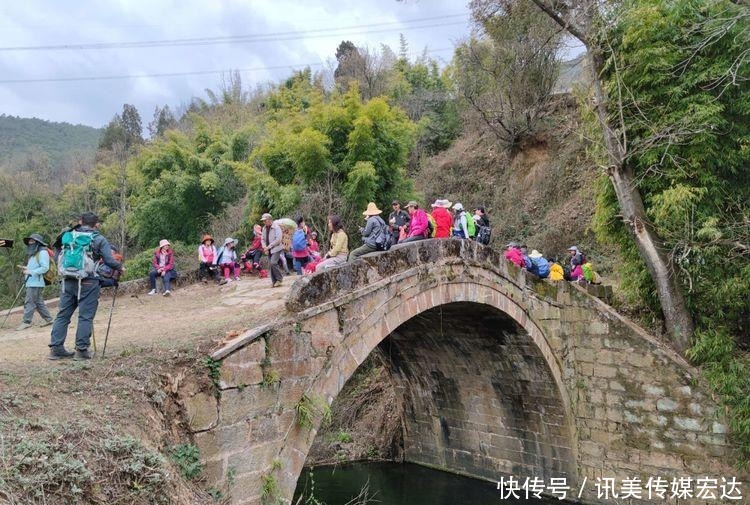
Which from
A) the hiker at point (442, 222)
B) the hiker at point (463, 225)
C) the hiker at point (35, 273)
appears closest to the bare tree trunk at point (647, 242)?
the hiker at point (463, 225)

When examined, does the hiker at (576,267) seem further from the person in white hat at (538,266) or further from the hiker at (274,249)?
the hiker at (274,249)

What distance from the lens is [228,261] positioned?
35.2 ft

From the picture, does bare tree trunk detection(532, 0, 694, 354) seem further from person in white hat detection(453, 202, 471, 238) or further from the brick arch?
person in white hat detection(453, 202, 471, 238)

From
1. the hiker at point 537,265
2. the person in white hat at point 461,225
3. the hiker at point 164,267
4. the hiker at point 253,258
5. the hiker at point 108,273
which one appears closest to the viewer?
the hiker at point 108,273

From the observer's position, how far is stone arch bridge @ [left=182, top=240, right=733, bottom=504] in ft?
17.1

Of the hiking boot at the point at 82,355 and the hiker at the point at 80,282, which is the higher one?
the hiker at the point at 80,282

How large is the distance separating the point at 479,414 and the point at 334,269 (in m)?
7.19

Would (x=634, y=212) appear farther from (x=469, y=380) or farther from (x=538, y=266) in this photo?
(x=469, y=380)

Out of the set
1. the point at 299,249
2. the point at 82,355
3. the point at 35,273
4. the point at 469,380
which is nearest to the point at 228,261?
the point at 299,249

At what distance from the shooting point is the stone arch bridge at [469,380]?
17.1 feet

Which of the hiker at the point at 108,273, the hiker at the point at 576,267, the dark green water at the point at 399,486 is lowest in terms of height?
the dark green water at the point at 399,486

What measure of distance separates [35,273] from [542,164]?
15967 mm

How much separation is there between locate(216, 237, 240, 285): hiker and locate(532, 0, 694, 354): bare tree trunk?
6.86 meters

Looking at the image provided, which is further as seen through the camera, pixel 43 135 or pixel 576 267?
pixel 43 135
